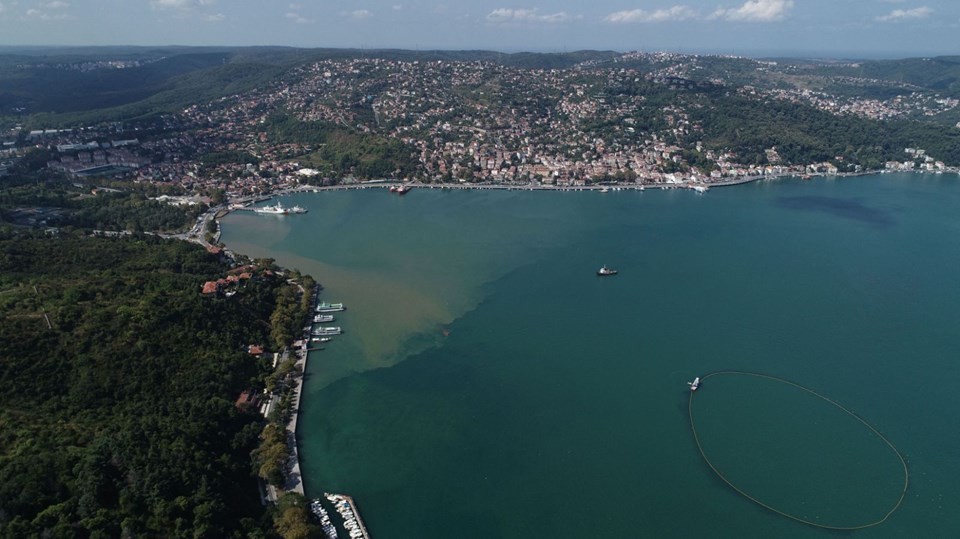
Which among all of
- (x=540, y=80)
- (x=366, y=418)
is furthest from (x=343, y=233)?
(x=540, y=80)

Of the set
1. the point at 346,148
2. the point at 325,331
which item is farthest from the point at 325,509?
the point at 346,148

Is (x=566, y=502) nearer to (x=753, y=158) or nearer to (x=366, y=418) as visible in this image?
(x=366, y=418)

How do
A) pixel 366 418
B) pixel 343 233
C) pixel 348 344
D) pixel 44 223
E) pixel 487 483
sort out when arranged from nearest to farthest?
pixel 487 483 < pixel 366 418 < pixel 348 344 < pixel 44 223 < pixel 343 233

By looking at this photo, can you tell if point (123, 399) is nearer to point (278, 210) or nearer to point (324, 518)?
point (324, 518)

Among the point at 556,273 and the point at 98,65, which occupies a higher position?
the point at 98,65

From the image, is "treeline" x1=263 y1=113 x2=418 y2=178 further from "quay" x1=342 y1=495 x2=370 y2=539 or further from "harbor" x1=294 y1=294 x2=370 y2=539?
"quay" x1=342 y1=495 x2=370 y2=539

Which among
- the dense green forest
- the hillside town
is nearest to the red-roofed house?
the dense green forest
